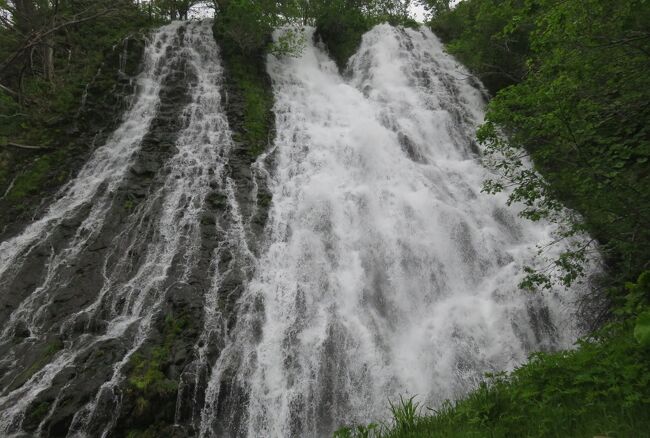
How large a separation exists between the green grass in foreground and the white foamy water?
12.0ft

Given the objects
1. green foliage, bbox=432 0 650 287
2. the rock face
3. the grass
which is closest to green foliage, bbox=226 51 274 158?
the rock face

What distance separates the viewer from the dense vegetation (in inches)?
122

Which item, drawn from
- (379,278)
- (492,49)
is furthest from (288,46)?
(379,278)

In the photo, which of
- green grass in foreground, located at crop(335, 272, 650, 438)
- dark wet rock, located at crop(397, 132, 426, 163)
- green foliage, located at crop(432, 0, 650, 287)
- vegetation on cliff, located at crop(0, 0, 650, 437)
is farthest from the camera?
dark wet rock, located at crop(397, 132, 426, 163)

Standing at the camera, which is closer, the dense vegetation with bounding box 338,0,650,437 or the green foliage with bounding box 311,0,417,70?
the dense vegetation with bounding box 338,0,650,437

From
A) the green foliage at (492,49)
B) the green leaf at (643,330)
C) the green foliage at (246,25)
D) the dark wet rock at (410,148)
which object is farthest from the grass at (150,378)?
the green foliage at (492,49)

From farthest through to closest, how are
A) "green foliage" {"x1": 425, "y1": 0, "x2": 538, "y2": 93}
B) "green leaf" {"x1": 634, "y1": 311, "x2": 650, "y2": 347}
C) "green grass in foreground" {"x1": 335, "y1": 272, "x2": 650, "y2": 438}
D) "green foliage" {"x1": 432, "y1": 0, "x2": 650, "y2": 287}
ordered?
"green foliage" {"x1": 425, "y1": 0, "x2": 538, "y2": 93} → "green foliage" {"x1": 432, "y1": 0, "x2": 650, "y2": 287} → "green grass in foreground" {"x1": 335, "y1": 272, "x2": 650, "y2": 438} → "green leaf" {"x1": 634, "y1": 311, "x2": 650, "y2": 347}

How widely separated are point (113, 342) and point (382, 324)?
222 inches

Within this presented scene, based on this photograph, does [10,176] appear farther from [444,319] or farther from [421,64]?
[421,64]

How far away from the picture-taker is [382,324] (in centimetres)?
884

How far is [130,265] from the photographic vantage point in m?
Result: 9.42

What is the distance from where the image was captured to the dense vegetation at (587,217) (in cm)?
309

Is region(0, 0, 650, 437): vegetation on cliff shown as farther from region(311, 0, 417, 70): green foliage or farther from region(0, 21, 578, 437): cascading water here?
region(311, 0, 417, 70): green foliage

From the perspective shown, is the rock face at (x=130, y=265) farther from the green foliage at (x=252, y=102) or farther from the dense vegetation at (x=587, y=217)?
the dense vegetation at (x=587, y=217)
